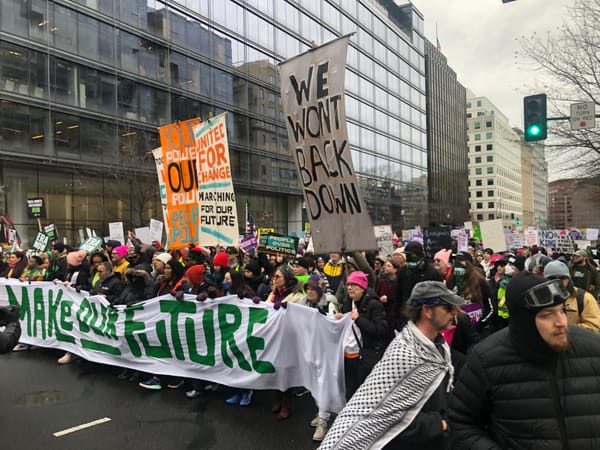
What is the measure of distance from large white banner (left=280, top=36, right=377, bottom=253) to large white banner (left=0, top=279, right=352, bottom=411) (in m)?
0.88

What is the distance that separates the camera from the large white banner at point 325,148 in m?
4.43

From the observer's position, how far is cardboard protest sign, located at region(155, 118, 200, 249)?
809 centimetres

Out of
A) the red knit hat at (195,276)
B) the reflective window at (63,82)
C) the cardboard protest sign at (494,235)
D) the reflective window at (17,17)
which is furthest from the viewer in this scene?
the reflective window at (63,82)

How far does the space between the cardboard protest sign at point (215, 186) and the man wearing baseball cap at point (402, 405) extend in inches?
212

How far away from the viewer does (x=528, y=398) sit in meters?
1.82

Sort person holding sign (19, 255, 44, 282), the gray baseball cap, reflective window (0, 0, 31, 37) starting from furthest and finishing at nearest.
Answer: reflective window (0, 0, 31, 37), person holding sign (19, 255, 44, 282), the gray baseball cap

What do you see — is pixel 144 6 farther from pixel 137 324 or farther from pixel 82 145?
pixel 137 324

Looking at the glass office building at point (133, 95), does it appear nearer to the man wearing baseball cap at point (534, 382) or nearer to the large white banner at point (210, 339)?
the large white banner at point (210, 339)

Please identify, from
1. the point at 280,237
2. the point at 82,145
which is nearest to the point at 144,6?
the point at 82,145

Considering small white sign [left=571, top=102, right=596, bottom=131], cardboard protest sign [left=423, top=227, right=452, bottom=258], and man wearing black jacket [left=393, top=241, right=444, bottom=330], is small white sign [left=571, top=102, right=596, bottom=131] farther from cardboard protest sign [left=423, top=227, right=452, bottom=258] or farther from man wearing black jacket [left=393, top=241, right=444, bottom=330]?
man wearing black jacket [left=393, top=241, right=444, bottom=330]

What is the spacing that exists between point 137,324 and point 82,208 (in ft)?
78.5

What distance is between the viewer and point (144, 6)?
29844mm

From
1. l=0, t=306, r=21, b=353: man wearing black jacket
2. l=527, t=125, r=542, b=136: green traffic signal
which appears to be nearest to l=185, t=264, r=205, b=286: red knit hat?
l=0, t=306, r=21, b=353: man wearing black jacket

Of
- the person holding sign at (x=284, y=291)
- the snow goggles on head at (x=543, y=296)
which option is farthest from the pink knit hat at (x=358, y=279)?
the snow goggles on head at (x=543, y=296)
